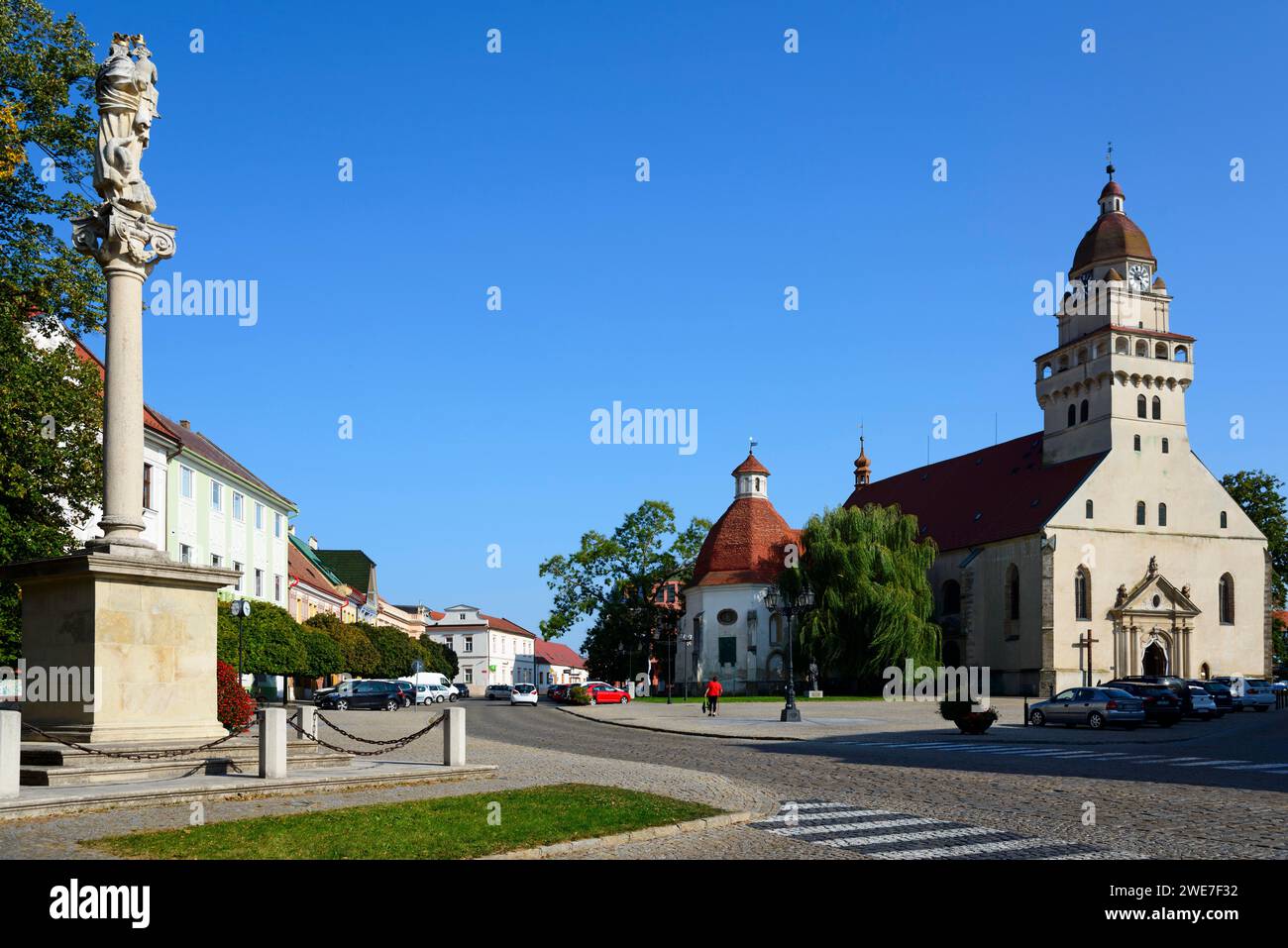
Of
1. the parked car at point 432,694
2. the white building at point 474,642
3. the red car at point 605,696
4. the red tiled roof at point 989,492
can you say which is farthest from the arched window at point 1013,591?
the white building at point 474,642

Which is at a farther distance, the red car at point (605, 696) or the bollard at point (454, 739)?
the red car at point (605, 696)

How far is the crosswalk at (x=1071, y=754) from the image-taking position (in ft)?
73.7

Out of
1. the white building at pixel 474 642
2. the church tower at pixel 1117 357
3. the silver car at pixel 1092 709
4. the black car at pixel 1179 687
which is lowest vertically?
the white building at pixel 474 642

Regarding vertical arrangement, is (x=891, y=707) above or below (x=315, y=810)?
below

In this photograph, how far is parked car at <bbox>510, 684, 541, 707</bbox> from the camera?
2832 inches

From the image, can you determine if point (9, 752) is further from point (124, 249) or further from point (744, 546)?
point (744, 546)

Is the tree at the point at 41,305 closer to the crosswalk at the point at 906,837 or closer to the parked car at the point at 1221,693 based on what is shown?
the crosswalk at the point at 906,837

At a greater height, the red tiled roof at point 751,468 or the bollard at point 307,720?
the red tiled roof at point 751,468

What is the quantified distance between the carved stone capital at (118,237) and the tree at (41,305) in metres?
11.1

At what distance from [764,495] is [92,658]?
71.5 metres

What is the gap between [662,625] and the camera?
84.7 meters
